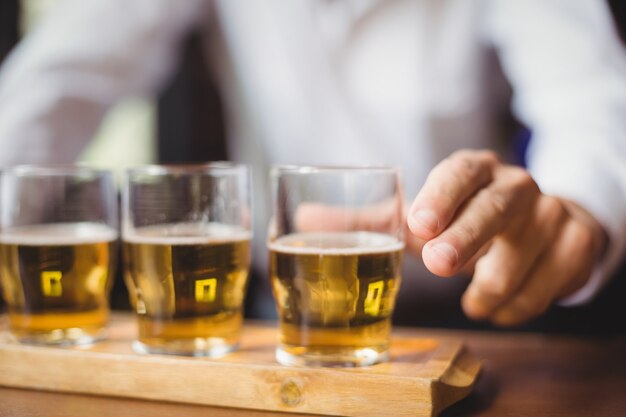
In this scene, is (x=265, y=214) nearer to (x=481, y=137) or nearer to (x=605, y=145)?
(x=481, y=137)

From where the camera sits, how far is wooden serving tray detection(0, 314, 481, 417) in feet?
2.95

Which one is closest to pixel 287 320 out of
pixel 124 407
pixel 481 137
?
pixel 124 407

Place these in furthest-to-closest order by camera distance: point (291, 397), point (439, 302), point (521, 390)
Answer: point (439, 302) < point (521, 390) < point (291, 397)

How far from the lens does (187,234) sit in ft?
3.40

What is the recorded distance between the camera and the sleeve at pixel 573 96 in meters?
1.49

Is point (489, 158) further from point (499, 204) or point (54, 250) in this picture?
point (54, 250)

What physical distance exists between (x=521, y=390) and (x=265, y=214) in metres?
1.32

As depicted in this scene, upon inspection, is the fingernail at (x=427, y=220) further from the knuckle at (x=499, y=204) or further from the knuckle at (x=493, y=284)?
the knuckle at (x=493, y=284)

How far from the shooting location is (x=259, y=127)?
2.31m

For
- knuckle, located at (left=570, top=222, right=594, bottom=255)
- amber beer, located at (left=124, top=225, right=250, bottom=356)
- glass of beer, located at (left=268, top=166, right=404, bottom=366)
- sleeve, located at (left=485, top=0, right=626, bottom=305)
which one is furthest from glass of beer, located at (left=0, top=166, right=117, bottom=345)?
sleeve, located at (left=485, top=0, right=626, bottom=305)

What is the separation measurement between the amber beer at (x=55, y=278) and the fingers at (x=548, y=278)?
0.64 metres

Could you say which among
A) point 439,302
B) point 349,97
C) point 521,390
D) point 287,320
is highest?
point 349,97

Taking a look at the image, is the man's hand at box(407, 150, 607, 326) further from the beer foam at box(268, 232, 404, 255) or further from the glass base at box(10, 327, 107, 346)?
the glass base at box(10, 327, 107, 346)

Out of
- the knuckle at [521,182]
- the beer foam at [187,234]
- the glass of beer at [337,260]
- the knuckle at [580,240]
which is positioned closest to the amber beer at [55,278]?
the beer foam at [187,234]
